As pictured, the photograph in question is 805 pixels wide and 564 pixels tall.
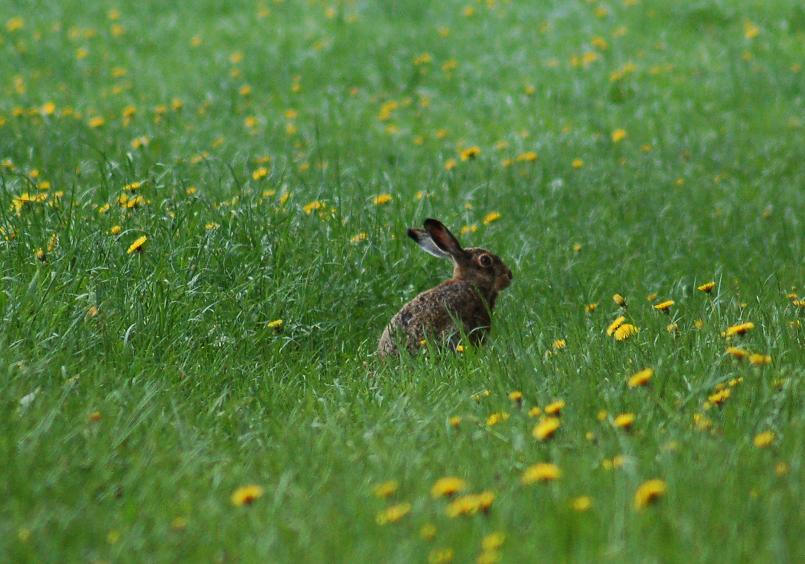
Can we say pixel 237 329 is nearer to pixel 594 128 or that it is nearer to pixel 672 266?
pixel 672 266

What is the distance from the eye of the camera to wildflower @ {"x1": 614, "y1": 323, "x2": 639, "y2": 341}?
14.2 feet

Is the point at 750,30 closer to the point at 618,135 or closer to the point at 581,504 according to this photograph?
the point at 618,135

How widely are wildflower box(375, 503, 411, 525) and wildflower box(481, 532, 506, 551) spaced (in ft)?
0.70

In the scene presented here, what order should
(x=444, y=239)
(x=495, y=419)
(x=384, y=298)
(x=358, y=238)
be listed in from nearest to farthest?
(x=495, y=419)
(x=444, y=239)
(x=384, y=298)
(x=358, y=238)

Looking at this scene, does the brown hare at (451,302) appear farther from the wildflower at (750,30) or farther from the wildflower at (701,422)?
the wildflower at (750,30)

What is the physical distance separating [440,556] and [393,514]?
20cm

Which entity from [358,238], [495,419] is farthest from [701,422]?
[358,238]

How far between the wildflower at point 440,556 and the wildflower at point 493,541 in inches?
3.1

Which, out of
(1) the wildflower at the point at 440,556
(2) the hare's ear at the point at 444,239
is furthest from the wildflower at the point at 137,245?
(1) the wildflower at the point at 440,556

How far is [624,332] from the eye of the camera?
435 centimetres

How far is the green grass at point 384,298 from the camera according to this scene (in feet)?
9.45

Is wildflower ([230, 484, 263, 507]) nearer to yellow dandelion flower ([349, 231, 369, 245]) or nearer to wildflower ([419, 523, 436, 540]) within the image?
wildflower ([419, 523, 436, 540])

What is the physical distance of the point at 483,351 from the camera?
15.3 ft

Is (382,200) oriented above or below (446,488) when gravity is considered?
below
